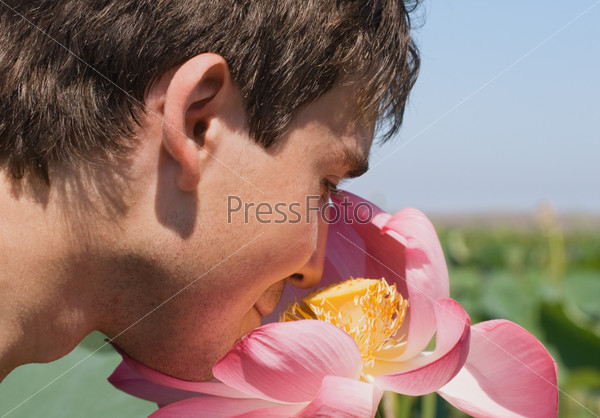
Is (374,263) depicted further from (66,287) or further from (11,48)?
(11,48)

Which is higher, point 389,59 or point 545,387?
point 389,59

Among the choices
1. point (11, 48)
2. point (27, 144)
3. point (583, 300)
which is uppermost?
point (11, 48)

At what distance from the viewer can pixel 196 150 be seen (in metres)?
1.02

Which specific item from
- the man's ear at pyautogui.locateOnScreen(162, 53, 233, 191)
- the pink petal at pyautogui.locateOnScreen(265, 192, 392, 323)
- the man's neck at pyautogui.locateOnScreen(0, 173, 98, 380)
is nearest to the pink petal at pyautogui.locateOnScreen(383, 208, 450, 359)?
the pink petal at pyautogui.locateOnScreen(265, 192, 392, 323)

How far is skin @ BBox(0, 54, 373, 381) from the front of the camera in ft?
3.37

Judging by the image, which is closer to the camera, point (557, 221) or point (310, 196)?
point (310, 196)

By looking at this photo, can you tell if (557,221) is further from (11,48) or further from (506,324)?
(11,48)

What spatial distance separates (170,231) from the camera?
1033 millimetres

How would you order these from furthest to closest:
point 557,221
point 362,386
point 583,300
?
point 583,300 → point 557,221 → point 362,386

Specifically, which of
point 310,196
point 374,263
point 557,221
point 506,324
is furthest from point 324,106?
point 557,221

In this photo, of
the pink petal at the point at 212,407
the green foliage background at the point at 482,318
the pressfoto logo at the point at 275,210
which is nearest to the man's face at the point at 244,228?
the pressfoto logo at the point at 275,210

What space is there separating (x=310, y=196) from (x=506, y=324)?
1.10ft

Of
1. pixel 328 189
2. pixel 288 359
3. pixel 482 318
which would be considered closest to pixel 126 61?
pixel 328 189

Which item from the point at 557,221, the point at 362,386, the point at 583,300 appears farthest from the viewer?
the point at 583,300
